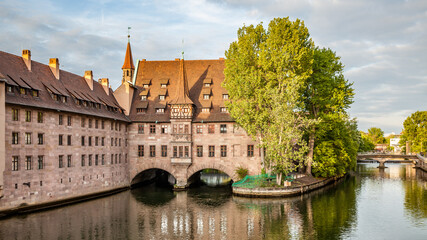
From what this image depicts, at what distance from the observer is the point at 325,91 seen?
52188 millimetres

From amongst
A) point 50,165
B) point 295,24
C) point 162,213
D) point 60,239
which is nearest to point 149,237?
point 60,239

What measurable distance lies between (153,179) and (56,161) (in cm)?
2676

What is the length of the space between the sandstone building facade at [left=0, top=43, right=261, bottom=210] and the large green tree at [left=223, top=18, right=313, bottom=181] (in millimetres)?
5397

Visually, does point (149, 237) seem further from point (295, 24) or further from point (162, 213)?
point (295, 24)

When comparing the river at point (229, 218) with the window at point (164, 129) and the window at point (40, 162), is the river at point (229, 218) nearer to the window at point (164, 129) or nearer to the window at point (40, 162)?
the window at point (40, 162)

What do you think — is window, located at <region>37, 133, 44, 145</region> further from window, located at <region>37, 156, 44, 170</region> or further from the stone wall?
window, located at <region>37, 156, 44, 170</region>

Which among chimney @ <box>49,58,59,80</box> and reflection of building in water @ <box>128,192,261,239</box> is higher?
chimney @ <box>49,58,59,80</box>

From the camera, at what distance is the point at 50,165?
38.3m

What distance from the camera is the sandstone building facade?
115ft

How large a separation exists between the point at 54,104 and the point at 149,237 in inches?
813

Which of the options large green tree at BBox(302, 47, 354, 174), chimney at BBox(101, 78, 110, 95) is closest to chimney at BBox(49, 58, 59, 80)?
chimney at BBox(101, 78, 110, 95)

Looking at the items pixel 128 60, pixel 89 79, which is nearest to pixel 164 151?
pixel 89 79

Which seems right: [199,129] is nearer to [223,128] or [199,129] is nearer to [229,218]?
[223,128]

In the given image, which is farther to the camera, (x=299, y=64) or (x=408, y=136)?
(x=408, y=136)
